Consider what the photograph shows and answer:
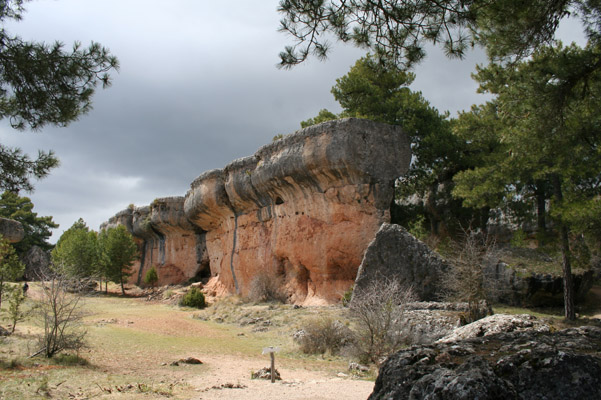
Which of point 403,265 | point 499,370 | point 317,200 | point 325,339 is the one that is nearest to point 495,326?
point 499,370

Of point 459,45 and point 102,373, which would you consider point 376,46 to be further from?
point 102,373

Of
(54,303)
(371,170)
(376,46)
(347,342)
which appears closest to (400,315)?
(347,342)

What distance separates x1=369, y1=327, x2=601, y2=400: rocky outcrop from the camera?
278 cm

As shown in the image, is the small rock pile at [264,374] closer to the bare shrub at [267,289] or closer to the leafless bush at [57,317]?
the leafless bush at [57,317]

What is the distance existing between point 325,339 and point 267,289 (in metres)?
10.8

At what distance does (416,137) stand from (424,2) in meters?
14.9

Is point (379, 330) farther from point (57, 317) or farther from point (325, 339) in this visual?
point (57, 317)

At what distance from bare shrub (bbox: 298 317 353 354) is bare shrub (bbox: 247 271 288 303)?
9769mm

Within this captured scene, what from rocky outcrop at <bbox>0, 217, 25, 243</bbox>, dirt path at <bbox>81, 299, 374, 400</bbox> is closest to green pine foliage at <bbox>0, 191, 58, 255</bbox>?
rocky outcrop at <bbox>0, 217, 25, 243</bbox>

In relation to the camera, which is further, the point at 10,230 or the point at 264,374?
the point at 10,230

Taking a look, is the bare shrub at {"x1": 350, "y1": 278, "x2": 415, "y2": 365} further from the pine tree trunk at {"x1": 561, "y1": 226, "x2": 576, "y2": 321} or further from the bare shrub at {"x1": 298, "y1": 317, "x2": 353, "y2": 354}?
the pine tree trunk at {"x1": 561, "y1": 226, "x2": 576, "y2": 321}

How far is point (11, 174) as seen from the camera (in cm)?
753

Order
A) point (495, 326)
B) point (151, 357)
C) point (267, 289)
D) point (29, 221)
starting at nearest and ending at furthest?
point (495, 326)
point (151, 357)
point (267, 289)
point (29, 221)

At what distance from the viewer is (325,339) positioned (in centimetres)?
1089
